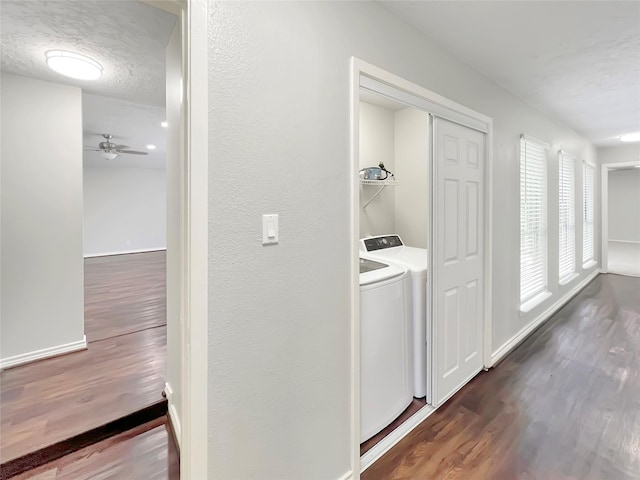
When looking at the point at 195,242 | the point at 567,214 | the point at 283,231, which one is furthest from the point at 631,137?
the point at 195,242

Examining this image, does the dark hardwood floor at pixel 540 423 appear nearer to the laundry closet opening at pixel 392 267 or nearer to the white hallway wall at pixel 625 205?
the laundry closet opening at pixel 392 267

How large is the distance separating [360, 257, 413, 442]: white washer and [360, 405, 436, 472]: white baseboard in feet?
0.24

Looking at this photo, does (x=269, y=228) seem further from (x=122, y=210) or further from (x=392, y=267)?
(x=122, y=210)

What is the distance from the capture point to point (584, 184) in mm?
5156

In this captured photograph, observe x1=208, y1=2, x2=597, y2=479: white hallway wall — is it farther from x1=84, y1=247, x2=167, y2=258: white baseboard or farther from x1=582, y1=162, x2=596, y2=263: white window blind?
x1=84, y1=247, x2=167, y2=258: white baseboard

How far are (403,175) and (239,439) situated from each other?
293 cm

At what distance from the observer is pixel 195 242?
1.04m

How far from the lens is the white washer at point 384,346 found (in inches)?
70.7

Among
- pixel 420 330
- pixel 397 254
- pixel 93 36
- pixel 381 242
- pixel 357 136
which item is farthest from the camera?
pixel 381 242

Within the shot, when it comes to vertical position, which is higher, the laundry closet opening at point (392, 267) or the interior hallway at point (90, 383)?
the laundry closet opening at point (392, 267)

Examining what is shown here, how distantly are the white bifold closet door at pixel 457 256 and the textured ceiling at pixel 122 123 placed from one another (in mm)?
2934

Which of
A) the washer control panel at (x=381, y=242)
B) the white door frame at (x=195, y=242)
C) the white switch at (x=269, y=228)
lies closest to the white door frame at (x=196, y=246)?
the white door frame at (x=195, y=242)

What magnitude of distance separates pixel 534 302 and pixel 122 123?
5.66 m

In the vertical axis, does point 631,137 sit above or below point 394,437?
above
